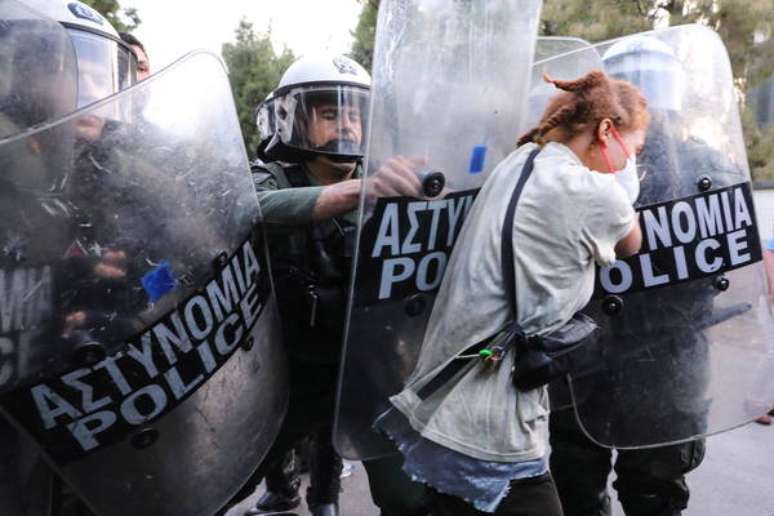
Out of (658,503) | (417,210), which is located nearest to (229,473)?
(417,210)

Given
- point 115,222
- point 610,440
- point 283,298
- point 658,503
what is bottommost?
point 658,503

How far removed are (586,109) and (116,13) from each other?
6372 mm

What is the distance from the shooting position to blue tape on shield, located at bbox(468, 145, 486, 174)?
1501 millimetres

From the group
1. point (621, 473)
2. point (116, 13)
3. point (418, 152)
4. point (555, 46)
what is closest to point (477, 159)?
point (418, 152)

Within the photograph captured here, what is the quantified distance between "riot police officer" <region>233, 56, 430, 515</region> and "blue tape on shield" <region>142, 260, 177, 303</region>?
Result: 380 mm

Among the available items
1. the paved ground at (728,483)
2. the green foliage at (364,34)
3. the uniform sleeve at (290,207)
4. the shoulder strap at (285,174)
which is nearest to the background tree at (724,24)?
the green foliage at (364,34)

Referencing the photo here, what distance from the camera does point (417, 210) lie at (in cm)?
143

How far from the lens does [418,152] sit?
1422mm

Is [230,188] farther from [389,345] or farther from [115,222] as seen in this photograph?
[389,345]

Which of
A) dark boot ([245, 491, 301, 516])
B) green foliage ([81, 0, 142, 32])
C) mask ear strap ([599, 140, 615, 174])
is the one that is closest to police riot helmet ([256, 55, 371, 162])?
mask ear strap ([599, 140, 615, 174])

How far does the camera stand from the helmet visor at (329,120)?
1.89 metres

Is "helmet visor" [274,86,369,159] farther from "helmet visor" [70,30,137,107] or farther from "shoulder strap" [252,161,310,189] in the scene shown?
"helmet visor" [70,30,137,107]

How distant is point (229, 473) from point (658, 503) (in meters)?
1.35

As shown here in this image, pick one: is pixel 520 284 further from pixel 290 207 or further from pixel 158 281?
pixel 158 281
